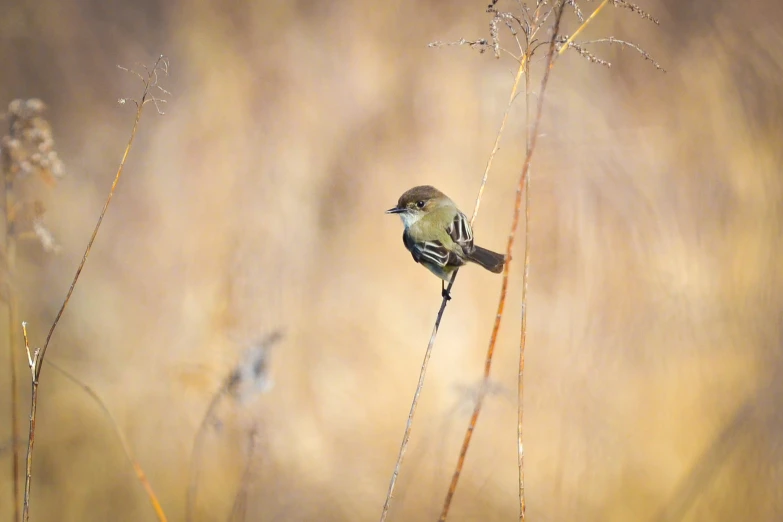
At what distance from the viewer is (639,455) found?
75.6 inches

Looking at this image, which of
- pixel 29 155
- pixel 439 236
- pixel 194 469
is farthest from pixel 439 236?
pixel 194 469

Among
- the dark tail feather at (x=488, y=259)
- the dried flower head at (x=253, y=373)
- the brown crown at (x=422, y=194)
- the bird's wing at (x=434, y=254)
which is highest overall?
the brown crown at (x=422, y=194)

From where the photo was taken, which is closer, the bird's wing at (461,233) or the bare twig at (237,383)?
the bird's wing at (461,233)

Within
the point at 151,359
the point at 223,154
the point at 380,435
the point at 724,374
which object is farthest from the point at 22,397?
the point at 724,374

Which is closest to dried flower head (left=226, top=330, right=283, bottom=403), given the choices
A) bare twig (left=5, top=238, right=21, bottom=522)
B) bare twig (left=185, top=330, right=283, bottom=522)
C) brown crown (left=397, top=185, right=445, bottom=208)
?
bare twig (left=185, top=330, right=283, bottom=522)

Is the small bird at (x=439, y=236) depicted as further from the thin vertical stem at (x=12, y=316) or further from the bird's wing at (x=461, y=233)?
the thin vertical stem at (x=12, y=316)

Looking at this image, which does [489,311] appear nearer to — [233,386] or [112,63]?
[233,386]

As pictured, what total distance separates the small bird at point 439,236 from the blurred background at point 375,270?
0.56 meters

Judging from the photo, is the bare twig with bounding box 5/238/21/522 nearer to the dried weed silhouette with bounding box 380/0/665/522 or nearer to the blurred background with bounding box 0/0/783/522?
the blurred background with bounding box 0/0/783/522

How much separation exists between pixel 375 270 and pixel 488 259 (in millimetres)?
928

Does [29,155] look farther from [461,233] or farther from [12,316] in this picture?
[461,233]

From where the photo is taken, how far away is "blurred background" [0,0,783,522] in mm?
1870

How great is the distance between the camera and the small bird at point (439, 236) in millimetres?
1313

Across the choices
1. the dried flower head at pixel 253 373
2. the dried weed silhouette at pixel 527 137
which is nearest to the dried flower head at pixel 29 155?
the dried weed silhouette at pixel 527 137
